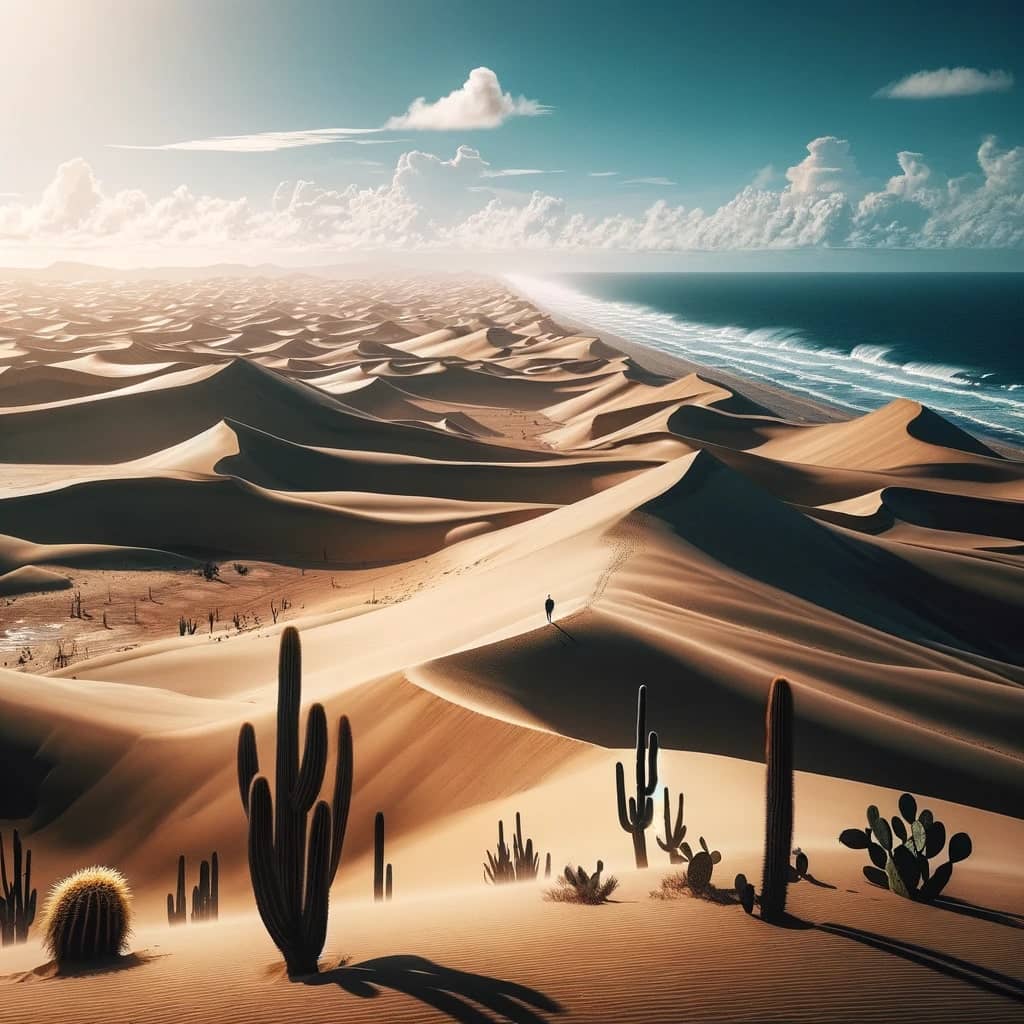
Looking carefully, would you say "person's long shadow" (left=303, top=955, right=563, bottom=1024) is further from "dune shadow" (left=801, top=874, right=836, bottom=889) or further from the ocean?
the ocean

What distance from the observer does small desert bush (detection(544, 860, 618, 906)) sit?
6293 mm

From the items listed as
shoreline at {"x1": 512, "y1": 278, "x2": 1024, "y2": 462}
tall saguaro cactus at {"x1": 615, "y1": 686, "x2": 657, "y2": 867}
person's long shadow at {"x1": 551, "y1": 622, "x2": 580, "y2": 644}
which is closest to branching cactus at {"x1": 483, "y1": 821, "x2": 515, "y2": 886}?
tall saguaro cactus at {"x1": 615, "y1": 686, "x2": 657, "y2": 867}

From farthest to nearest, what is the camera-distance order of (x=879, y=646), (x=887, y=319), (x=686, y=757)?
1. (x=887, y=319)
2. (x=879, y=646)
3. (x=686, y=757)

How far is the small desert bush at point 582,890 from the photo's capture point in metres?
6.29

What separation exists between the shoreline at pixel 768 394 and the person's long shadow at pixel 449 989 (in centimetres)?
4731

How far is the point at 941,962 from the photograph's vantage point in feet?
17.4

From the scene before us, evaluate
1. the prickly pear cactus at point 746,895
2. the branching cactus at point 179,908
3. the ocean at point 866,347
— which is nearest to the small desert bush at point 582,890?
the prickly pear cactus at point 746,895

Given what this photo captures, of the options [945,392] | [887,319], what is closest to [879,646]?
[945,392]

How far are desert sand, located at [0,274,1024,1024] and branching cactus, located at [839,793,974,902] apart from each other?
6.7 inches

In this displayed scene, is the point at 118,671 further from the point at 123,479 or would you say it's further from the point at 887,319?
the point at 887,319

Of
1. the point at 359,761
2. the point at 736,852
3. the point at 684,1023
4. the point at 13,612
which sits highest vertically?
the point at 684,1023

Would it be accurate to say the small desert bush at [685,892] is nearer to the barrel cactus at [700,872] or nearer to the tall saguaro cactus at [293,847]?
the barrel cactus at [700,872]

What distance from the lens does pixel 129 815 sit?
1100cm

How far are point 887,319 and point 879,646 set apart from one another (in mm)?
140623
